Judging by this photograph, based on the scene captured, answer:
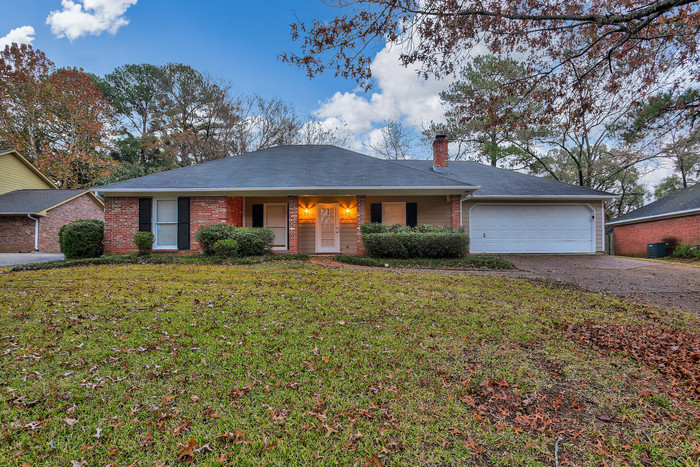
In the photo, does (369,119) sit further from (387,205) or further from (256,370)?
(256,370)

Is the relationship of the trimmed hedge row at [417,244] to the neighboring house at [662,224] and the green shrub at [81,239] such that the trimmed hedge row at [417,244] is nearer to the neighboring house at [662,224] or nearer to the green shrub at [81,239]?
the green shrub at [81,239]

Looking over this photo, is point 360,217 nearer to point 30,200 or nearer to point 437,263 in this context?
point 437,263

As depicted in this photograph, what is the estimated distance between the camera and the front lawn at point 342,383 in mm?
1919

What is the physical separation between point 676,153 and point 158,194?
28.5m

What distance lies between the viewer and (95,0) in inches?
563

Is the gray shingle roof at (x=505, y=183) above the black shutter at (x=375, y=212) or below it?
above

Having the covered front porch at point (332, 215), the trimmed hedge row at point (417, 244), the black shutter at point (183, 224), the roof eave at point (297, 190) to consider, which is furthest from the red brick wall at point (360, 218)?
the black shutter at point (183, 224)

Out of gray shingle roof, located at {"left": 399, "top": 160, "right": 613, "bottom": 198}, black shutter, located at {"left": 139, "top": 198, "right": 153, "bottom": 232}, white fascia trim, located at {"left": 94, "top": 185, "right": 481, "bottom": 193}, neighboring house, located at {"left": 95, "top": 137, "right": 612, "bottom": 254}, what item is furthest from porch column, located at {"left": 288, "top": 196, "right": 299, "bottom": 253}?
gray shingle roof, located at {"left": 399, "top": 160, "right": 613, "bottom": 198}

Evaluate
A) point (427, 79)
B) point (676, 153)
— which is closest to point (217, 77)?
point (427, 79)

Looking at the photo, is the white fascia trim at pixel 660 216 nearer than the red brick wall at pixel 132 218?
No

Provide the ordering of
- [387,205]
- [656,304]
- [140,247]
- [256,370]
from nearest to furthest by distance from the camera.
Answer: [256,370], [656,304], [140,247], [387,205]

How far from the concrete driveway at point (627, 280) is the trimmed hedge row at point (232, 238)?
841 cm

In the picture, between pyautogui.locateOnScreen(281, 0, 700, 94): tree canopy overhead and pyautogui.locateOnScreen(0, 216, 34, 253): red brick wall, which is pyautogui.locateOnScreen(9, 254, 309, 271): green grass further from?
pyautogui.locateOnScreen(0, 216, 34, 253): red brick wall

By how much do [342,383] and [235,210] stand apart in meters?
11.0
